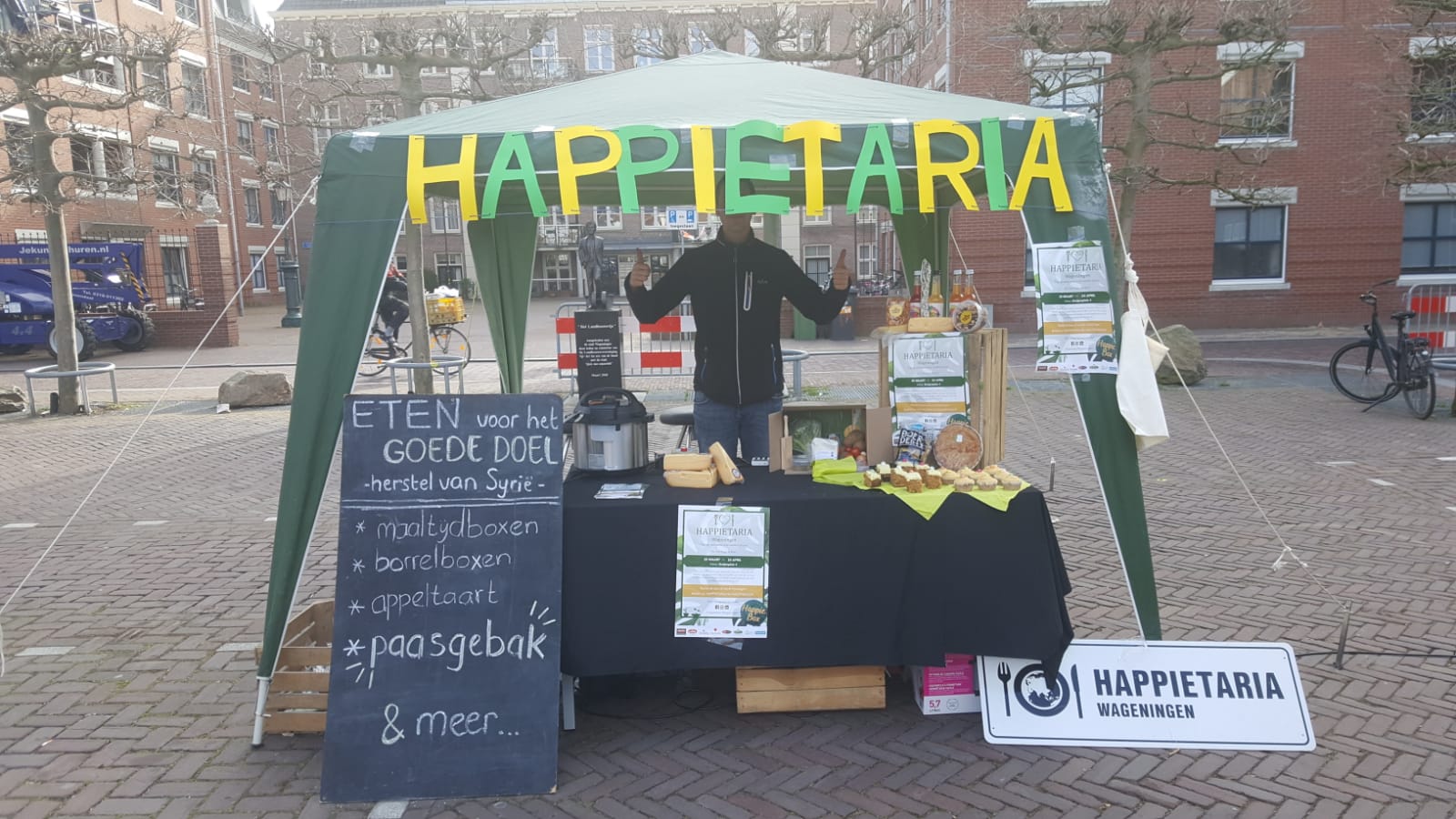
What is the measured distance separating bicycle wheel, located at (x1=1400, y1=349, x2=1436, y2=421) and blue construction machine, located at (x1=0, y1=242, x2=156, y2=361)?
67.3 feet

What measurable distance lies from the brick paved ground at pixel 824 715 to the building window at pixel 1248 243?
13.1m

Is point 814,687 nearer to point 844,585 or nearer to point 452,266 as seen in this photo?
point 844,585

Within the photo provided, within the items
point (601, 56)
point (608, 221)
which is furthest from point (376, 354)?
point (608, 221)

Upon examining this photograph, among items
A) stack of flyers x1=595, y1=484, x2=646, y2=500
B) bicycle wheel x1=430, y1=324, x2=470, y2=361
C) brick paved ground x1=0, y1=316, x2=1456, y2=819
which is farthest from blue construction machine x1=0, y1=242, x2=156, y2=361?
stack of flyers x1=595, y1=484, x2=646, y2=500

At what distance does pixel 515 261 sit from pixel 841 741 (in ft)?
13.7

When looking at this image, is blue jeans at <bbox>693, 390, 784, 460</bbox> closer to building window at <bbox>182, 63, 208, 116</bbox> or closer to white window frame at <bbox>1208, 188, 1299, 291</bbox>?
white window frame at <bbox>1208, 188, 1299, 291</bbox>

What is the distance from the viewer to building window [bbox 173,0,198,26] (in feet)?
96.2

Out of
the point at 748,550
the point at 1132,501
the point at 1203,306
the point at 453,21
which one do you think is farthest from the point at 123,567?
the point at 1203,306

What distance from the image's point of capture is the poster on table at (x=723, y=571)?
3488 mm

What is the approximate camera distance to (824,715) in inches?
151

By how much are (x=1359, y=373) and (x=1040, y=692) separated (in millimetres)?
9795

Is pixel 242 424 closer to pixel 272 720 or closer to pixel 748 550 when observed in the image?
pixel 272 720

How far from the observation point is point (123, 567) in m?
5.86

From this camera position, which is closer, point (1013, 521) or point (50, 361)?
point (1013, 521)
